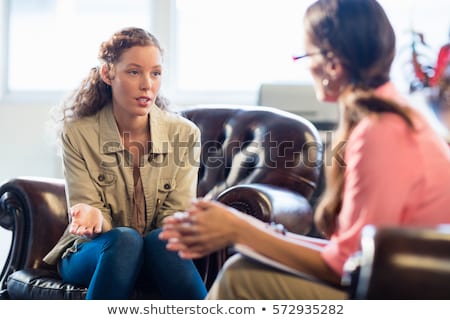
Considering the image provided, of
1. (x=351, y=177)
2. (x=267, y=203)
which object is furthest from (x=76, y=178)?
(x=351, y=177)

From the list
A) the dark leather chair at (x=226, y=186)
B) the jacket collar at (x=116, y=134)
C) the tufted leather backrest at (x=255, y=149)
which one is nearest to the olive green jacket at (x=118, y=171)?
the jacket collar at (x=116, y=134)

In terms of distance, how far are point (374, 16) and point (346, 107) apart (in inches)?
5.8

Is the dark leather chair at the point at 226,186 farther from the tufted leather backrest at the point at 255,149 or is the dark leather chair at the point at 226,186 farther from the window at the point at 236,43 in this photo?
the window at the point at 236,43

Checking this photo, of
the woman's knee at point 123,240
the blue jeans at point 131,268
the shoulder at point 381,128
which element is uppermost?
the shoulder at point 381,128

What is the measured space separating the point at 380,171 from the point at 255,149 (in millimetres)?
1370

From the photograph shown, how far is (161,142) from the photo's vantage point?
2.10 metres

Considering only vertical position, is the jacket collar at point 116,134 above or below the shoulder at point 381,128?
below

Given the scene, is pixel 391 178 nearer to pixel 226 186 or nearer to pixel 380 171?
pixel 380 171

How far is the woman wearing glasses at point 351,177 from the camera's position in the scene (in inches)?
42.1

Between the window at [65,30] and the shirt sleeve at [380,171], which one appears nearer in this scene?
the shirt sleeve at [380,171]

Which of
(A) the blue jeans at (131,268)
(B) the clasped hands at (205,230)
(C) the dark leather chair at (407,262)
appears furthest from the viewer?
(A) the blue jeans at (131,268)

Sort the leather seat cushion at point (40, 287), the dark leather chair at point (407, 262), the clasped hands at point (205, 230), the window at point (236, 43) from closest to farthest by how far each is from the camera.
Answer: the dark leather chair at point (407, 262) → the clasped hands at point (205, 230) → the leather seat cushion at point (40, 287) → the window at point (236, 43)

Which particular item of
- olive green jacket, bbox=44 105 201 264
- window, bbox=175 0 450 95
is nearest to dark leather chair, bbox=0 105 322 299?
olive green jacket, bbox=44 105 201 264
